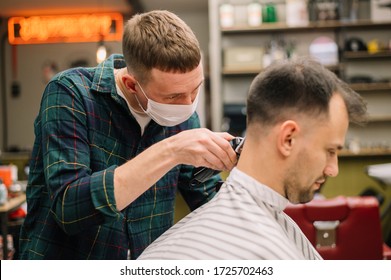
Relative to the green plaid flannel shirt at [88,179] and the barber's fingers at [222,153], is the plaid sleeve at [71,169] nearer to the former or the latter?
the green plaid flannel shirt at [88,179]

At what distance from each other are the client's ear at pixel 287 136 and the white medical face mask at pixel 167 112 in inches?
14.5

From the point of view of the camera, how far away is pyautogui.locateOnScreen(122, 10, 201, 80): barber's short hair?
1401mm

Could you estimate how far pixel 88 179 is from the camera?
1331mm

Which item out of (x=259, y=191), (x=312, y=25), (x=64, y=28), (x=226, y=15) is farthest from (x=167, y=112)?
(x=64, y=28)

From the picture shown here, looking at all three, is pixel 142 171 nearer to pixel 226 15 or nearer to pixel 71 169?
pixel 71 169

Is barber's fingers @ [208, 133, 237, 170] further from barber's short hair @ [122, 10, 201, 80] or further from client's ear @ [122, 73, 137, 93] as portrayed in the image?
client's ear @ [122, 73, 137, 93]

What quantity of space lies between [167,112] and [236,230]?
0.44 metres

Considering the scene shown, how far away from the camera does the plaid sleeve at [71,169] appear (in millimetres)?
1318

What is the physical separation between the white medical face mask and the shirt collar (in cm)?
29

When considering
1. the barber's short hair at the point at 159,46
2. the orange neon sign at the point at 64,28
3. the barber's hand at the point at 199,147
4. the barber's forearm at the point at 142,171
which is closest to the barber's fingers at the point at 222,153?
the barber's hand at the point at 199,147

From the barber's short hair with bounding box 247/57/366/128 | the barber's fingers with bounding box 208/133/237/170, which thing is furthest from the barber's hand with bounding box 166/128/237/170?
the barber's short hair with bounding box 247/57/366/128

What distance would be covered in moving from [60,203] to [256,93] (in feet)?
1.92

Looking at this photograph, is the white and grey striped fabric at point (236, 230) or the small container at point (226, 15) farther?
the small container at point (226, 15)
